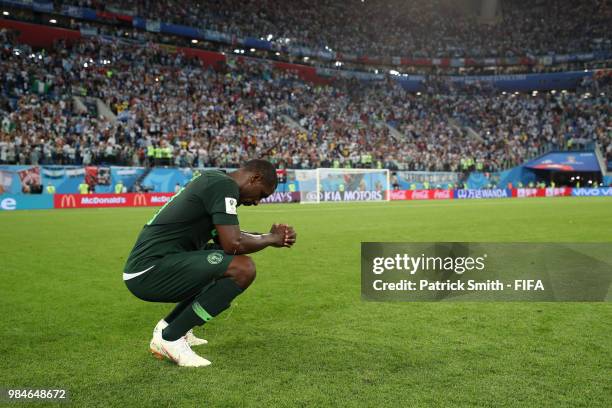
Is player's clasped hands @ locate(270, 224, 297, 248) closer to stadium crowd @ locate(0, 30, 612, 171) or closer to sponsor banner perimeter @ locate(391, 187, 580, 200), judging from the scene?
stadium crowd @ locate(0, 30, 612, 171)

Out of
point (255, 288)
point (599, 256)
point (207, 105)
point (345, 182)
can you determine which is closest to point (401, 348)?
point (255, 288)

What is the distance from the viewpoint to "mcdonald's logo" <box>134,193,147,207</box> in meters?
30.9

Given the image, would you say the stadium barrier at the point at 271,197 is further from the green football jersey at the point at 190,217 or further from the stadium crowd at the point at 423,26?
the green football jersey at the point at 190,217

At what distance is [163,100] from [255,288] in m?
33.0

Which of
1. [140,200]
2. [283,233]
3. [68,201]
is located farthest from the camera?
[140,200]

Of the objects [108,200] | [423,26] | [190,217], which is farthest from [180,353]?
[423,26]

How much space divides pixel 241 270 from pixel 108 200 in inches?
1102

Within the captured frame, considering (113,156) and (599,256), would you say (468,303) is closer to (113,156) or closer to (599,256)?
(599,256)

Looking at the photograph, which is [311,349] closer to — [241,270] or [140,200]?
[241,270]

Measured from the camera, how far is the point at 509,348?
4.36m

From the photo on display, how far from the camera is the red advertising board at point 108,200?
2856 centimetres

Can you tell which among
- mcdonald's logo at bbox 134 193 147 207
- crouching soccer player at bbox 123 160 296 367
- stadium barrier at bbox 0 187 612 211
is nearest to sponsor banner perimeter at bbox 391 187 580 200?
stadium barrier at bbox 0 187 612 211

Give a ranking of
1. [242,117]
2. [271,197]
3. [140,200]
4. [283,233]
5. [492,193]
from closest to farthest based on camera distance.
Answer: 1. [283,233]
2. [140,200]
3. [271,197]
4. [242,117]
5. [492,193]

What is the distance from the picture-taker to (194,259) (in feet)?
13.2
